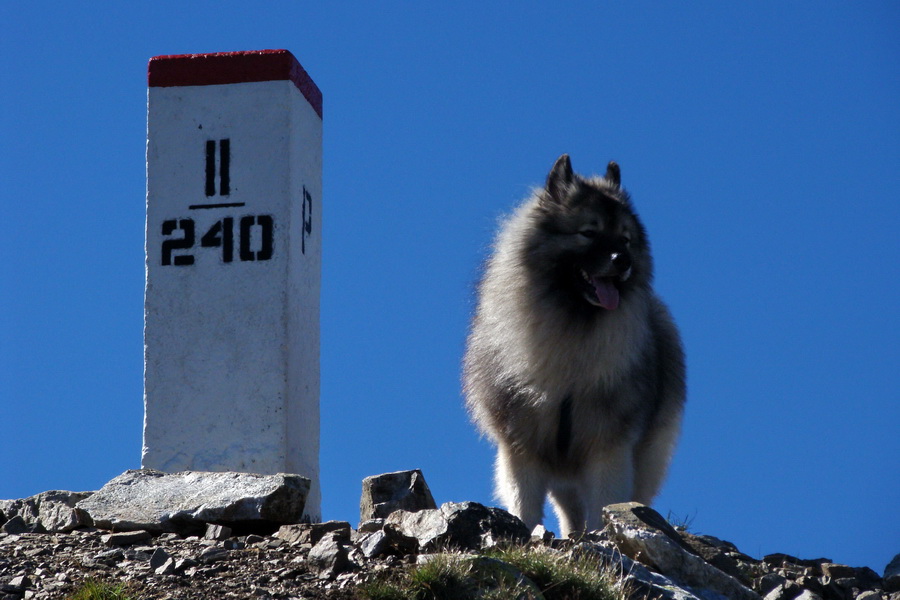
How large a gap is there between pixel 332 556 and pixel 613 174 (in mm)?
3995

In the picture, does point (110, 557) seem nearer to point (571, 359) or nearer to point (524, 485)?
point (524, 485)

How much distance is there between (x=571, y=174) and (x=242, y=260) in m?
2.64

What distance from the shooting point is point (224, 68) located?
9.40 metres

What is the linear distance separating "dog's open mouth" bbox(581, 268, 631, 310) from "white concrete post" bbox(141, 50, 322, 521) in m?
2.39

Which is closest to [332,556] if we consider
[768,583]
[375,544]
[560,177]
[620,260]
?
[375,544]

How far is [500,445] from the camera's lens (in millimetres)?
8039

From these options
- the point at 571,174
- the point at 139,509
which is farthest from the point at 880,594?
the point at 139,509

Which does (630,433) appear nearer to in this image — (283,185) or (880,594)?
(880,594)

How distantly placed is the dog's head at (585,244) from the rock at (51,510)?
3.24 metres

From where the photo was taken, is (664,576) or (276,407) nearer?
(664,576)

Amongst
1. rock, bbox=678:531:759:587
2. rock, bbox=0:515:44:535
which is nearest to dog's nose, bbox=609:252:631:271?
rock, bbox=678:531:759:587

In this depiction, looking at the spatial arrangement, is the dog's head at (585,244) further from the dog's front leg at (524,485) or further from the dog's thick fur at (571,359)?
the dog's front leg at (524,485)

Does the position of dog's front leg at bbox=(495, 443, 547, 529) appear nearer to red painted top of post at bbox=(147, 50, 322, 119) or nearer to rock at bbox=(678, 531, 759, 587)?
rock at bbox=(678, 531, 759, 587)

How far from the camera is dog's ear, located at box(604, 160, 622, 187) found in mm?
8602
